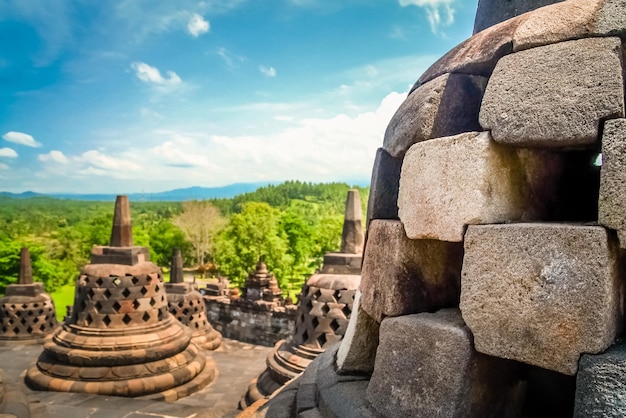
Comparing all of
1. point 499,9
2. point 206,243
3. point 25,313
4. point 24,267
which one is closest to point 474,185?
point 499,9

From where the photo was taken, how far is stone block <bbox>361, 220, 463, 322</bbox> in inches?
68.7

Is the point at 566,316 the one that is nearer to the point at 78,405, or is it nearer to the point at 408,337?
the point at 408,337

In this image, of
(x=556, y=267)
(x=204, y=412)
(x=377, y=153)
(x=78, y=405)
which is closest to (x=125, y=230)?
(x=78, y=405)

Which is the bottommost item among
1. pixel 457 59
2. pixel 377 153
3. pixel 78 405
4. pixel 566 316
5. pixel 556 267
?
pixel 78 405

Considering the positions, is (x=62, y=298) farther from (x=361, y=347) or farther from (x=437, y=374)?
(x=437, y=374)

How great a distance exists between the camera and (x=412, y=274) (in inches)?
69.1

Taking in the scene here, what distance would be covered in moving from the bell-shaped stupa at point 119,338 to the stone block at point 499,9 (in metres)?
A: 5.67

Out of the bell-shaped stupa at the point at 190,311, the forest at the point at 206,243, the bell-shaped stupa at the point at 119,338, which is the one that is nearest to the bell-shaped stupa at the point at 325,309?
the bell-shaped stupa at the point at 119,338

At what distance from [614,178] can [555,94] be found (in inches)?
12.0

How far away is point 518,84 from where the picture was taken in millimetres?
1479

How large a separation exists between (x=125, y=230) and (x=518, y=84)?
6.24m

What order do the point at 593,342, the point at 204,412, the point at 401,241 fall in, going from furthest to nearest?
the point at 204,412 → the point at 401,241 → the point at 593,342

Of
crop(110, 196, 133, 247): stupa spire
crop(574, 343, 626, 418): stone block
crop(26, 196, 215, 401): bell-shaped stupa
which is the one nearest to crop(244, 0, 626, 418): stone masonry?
crop(574, 343, 626, 418): stone block

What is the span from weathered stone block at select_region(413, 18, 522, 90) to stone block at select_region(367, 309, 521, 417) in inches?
34.8
